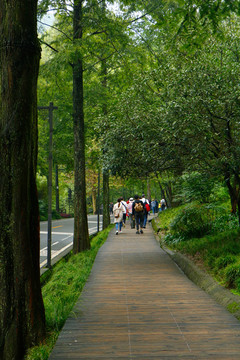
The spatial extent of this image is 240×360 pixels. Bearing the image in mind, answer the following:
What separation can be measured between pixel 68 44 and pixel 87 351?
31.0 feet

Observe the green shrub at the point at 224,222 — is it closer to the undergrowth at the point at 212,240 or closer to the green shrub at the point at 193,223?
the undergrowth at the point at 212,240

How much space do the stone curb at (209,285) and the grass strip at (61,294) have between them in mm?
2392

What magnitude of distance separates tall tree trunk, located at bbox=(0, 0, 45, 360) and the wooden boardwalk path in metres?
Result: 0.53

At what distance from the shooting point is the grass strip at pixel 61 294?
15.2 feet

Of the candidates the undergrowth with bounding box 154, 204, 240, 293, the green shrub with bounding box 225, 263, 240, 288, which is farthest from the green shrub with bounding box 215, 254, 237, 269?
the green shrub with bounding box 225, 263, 240, 288

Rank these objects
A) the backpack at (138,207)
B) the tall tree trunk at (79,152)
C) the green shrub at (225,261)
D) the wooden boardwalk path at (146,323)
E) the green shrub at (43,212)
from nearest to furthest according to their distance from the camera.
A: 1. the wooden boardwalk path at (146,323)
2. the green shrub at (225,261)
3. the tall tree trunk at (79,152)
4. the backpack at (138,207)
5. the green shrub at (43,212)

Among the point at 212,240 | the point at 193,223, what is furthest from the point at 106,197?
the point at 212,240

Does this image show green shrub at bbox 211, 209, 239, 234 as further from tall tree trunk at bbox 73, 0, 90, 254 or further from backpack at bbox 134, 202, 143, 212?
backpack at bbox 134, 202, 143, 212

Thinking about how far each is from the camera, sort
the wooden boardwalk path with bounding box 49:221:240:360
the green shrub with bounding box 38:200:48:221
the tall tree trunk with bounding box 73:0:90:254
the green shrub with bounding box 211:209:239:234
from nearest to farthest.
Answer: the wooden boardwalk path with bounding box 49:221:240:360, the green shrub with bounding box 211:209:239:234, the tall tree trunk with bounding box 73:0:90:254, the green shrub with bounding box 38:200:48:221

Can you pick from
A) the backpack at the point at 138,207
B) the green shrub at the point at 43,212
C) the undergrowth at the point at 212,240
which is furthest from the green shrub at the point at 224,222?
the green shrub at the point at 43,212

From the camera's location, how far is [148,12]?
1302 centimetres

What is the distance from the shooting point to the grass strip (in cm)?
464

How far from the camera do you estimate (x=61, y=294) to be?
773 cm

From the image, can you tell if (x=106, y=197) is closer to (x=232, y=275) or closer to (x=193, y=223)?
(x=193, y=223)
